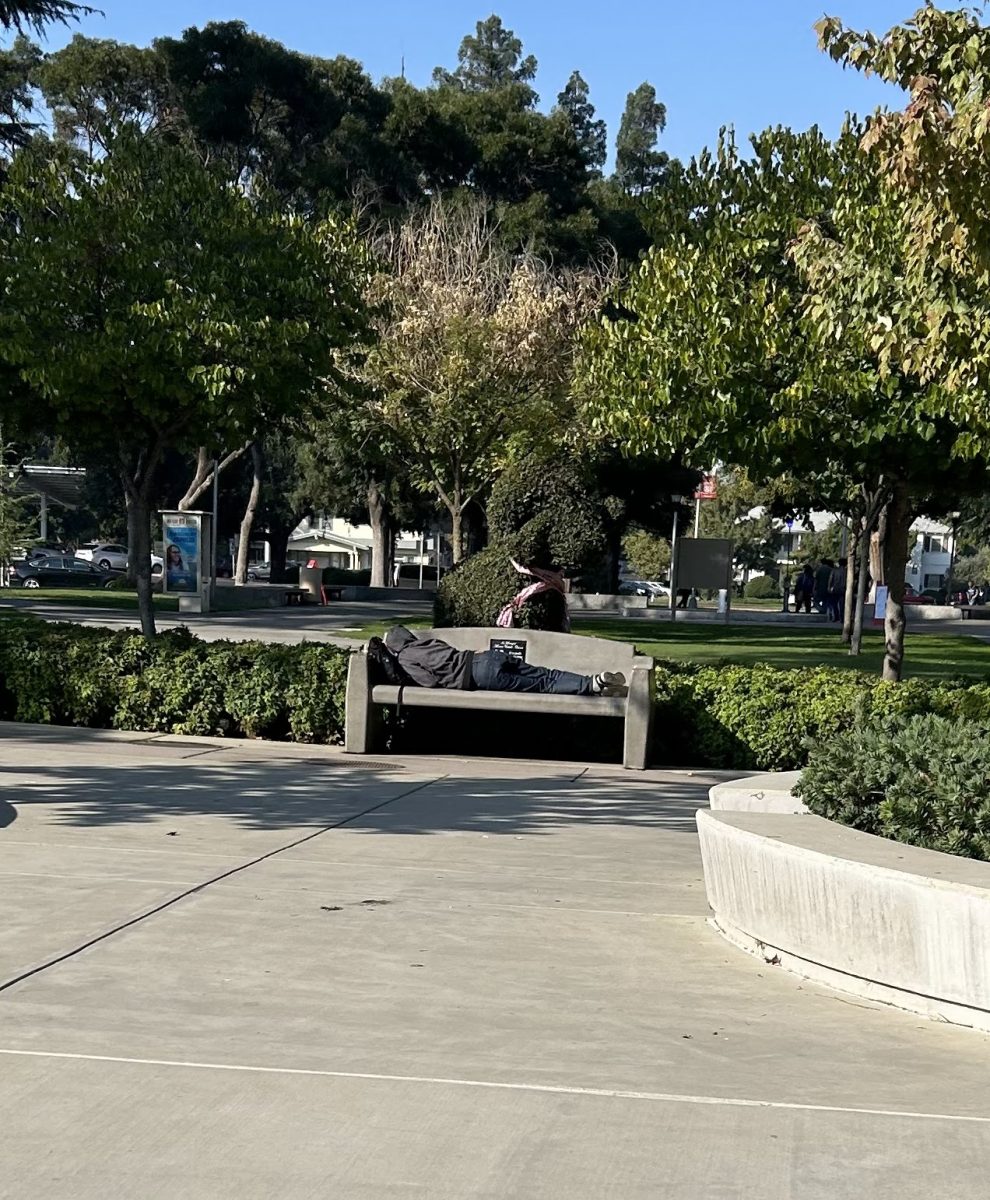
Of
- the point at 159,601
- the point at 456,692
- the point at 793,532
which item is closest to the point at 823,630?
the point at 159,601

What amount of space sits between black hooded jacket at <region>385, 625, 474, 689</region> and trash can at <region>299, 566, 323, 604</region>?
3049 centimetres

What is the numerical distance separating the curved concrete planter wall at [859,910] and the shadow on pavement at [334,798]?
2879 millimetres

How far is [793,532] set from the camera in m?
103

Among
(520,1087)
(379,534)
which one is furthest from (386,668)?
(379,534)

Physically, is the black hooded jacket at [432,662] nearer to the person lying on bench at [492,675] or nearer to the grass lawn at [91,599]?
the person lying on bench at [492,675]

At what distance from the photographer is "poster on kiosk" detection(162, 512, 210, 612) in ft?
113

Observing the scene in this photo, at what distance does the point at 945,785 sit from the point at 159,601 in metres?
33.9

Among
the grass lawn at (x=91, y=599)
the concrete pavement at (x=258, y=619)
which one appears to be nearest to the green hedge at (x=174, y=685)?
the concrete pavement at (x=258, y=619)

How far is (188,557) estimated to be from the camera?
3469cm

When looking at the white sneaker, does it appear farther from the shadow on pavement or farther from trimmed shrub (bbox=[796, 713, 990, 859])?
trimmed shrub (bbox=[796, 713, 990, 859])

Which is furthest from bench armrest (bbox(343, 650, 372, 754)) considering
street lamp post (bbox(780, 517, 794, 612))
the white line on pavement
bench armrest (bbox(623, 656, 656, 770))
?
street lamp post (bbox(780, 517, 794, 612))

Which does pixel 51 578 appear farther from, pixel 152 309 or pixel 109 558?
pixel 152 309

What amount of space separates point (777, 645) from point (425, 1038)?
23192mm

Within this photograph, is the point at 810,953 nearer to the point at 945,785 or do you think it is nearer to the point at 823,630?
the point at 945,785
